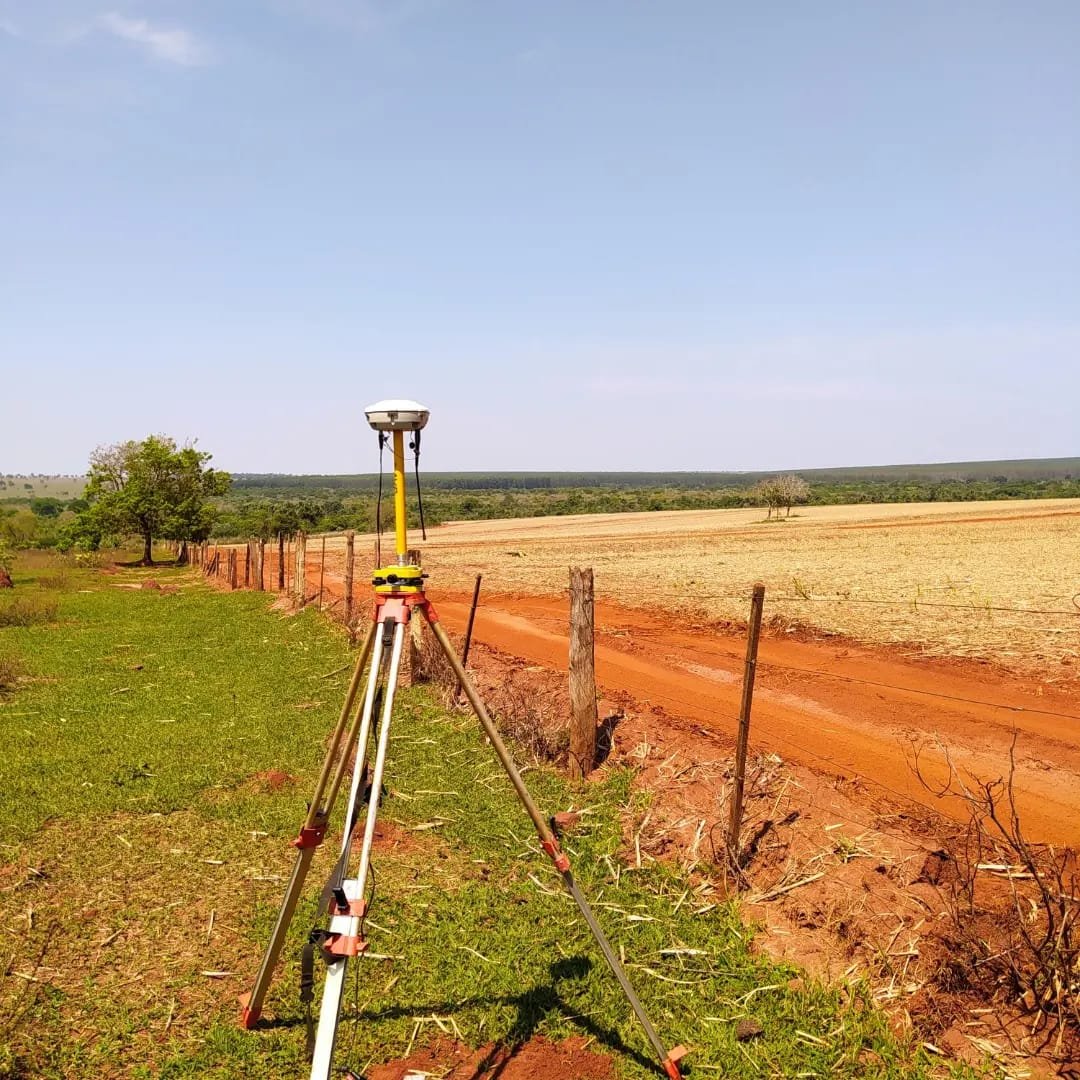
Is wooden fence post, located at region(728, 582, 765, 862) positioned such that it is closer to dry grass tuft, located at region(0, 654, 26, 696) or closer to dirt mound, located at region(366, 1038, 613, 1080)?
dirt mound, located at region(366, 1038, 613, 1080)

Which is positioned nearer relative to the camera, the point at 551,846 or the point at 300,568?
the point at 551,846

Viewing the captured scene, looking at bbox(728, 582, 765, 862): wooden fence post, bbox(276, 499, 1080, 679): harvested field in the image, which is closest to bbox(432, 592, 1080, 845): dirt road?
bbox(276, 499, 1080, 679): harvested field

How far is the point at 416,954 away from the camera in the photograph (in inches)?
201

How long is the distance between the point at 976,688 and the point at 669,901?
738cm

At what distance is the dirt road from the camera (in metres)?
7.70

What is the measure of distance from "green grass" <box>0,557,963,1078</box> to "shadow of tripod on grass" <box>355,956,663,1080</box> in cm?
2

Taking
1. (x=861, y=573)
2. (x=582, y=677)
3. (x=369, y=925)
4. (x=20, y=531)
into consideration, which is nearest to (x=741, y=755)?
(x=582, y=677)

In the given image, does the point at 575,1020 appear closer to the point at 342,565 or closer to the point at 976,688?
the point at 976,688

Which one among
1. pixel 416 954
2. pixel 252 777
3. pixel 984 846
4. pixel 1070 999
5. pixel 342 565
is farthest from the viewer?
pixel 342 565

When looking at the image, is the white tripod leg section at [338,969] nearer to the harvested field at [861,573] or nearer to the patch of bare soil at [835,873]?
the patch of bare soil at [835,873]

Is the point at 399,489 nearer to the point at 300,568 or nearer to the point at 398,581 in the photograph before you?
the point at 398,581

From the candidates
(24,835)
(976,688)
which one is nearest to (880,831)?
(976,688)

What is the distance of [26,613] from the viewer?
18375 mm

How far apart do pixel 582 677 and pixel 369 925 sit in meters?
3.21
